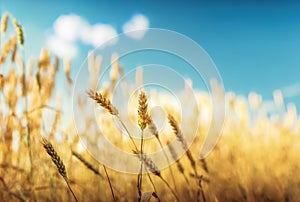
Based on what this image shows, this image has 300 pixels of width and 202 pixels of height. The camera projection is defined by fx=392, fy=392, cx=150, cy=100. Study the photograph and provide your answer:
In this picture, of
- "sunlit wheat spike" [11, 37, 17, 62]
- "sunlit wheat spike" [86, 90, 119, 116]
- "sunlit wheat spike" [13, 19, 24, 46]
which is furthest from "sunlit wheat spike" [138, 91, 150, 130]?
"sunlit wheat spike" [11, 37, 17, 62]

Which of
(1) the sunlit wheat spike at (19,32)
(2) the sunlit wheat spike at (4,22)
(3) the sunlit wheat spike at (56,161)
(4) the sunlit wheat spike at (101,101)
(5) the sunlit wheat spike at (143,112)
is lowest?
(3) the sunlit wheat spike at (56,161)

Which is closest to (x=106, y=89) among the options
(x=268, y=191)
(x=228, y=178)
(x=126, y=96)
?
(x=126, y=96)

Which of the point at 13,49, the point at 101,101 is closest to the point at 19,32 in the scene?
the point at 13,49

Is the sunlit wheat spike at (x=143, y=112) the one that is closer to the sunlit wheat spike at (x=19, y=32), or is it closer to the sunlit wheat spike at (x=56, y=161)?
the sunlit wheat spike at (x=56, y=161)

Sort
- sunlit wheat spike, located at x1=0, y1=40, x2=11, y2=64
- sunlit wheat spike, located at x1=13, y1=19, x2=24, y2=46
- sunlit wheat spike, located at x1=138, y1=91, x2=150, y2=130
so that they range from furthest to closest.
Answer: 1. sunlit wheat spike, located at x1=0, y1=40, x2=11, y2=64
2. sunlit wheat spike, located at x1=13, y1=19, x2=24, y2=46
3. sunlit wheat spike, located at x1=138, y1=91, x2=150, y2=130

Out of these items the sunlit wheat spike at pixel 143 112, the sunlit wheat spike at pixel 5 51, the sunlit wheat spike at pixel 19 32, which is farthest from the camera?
the sunlit wheat spike at pixel 5 51

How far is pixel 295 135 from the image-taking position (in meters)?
2.12

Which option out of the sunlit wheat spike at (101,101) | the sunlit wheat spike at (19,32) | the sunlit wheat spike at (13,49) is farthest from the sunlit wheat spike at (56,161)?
the sunlit wheat spike at (13,49)

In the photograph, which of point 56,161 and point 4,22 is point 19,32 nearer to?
point 4,22

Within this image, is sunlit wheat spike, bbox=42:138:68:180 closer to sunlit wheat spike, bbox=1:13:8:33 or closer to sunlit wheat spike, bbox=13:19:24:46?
sunlit wheat spike, bbox=13:19:24:46

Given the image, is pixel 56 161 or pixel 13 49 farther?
pixel 13 49

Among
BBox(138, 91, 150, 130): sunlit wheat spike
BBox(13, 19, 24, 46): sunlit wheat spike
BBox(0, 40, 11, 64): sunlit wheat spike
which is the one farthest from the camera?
BBox(0, 40, 11, 64): sunlit wheat spike

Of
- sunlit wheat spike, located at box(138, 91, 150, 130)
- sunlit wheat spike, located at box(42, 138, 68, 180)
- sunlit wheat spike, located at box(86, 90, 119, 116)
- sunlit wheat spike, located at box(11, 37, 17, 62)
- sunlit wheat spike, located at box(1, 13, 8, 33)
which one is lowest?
sunlit wheat spike, located at box(42, 138, 68, 180)

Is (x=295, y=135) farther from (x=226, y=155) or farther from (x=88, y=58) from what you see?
(x=88, y=58)
